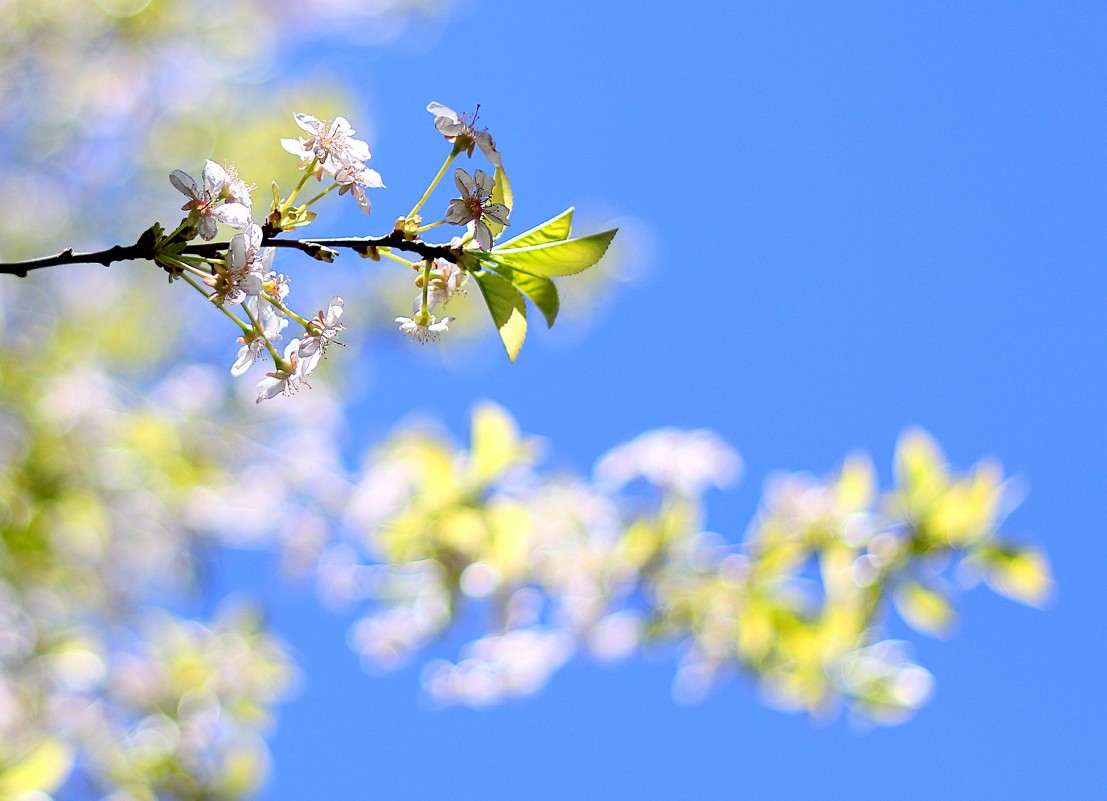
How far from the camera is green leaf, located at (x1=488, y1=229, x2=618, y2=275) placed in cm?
56

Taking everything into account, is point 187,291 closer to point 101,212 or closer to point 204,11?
point 101,212

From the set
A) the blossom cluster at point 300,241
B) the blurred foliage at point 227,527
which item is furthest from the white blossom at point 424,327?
the blurred foliage at point 227,527

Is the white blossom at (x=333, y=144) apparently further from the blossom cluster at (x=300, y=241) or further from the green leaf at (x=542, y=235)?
the green leaf at (x=542, y=235)

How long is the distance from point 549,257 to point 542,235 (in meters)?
0.01

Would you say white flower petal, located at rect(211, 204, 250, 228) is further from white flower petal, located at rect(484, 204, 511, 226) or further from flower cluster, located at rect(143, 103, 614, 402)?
white flower petal, located at rect(484, 204, 511, 226)

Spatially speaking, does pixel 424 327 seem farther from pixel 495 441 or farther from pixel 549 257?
pixel 495 441

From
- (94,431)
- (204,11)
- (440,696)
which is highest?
(204,11)

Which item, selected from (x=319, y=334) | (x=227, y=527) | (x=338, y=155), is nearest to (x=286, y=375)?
(x=319, y=334)

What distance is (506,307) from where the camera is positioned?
578mm

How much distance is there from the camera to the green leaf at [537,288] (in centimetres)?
57

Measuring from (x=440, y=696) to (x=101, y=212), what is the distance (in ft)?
8.22

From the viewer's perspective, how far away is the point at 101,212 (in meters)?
3.49

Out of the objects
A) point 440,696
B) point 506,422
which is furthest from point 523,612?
point 506,422

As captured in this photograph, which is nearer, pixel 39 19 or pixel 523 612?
pixel 523 612
